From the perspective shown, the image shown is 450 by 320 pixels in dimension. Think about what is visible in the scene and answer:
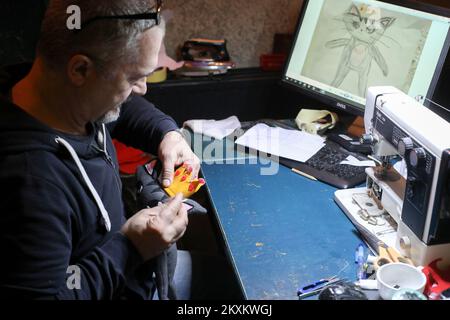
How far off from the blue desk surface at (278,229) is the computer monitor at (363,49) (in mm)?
413

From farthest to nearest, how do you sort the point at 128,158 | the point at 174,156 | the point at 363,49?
the point at 128,158, the point at 363,49, the point at 174,156

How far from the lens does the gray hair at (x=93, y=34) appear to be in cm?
89

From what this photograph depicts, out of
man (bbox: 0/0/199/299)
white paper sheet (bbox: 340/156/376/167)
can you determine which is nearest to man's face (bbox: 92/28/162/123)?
man (bbox: 0/0/199/299)

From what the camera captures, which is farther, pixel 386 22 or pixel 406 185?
pixel 386 22

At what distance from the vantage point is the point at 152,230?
107 cm

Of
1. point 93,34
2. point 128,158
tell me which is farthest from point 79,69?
point 128,158

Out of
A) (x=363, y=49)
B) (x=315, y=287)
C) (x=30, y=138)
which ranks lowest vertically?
(x=315, y=287)

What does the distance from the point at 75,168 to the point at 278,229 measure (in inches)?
21.6

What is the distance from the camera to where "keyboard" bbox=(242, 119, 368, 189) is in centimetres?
143

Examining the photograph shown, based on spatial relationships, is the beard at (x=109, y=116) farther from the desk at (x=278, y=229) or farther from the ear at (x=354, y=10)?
the ear at (x=354, y=10)

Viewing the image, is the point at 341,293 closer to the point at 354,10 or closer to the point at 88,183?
the point at 88,183

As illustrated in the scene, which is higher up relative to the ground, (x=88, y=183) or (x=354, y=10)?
(x=354, y=10)

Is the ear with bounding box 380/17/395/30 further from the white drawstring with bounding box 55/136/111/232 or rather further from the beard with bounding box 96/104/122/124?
the white drawstring with bounding box 55/136/111/232

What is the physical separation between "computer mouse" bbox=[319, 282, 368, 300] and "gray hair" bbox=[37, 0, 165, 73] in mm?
638
